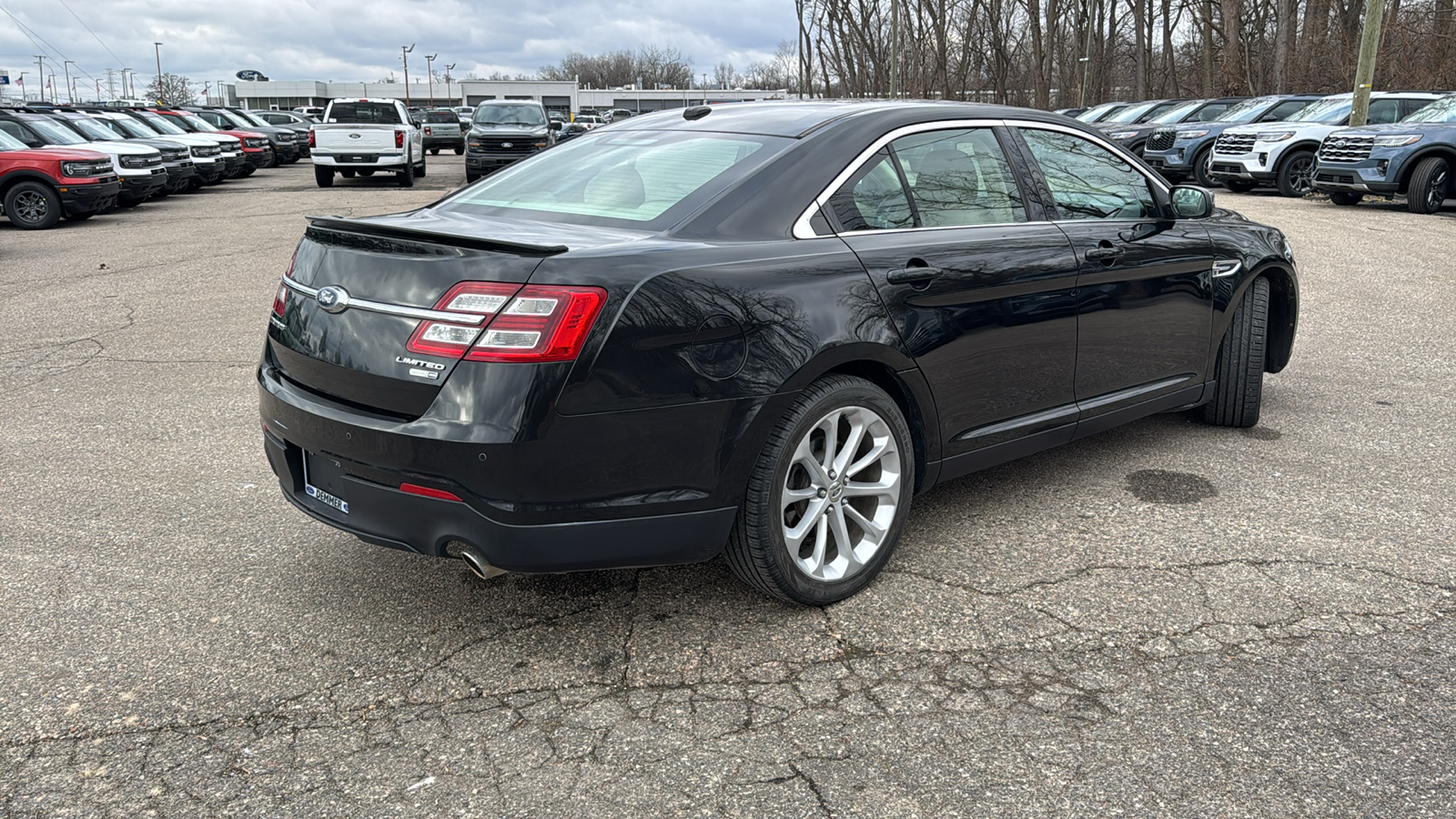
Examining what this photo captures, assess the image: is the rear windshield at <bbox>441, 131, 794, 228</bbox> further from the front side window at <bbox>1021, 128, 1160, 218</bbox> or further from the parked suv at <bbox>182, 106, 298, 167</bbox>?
the parked suv at <bbox>182, 106, 298, 167</bbox>

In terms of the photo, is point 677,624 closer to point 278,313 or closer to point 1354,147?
point 278,313

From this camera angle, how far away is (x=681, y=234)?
3.30 metres

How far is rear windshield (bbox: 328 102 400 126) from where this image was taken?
2519cm

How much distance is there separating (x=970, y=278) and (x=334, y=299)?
2.04 meters

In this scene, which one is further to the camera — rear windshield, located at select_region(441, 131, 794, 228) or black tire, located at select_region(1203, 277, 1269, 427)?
black tire, located at select_region(1203, 277, 1269, 427)

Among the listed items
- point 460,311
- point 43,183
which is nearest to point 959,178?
point 460,311

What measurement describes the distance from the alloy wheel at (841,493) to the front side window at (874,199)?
637 millimetres

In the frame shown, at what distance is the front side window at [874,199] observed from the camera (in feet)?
11.9

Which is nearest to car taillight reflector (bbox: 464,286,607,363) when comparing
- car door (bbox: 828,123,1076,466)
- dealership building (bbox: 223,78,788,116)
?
car door (bbox: 828,123,1076,466)

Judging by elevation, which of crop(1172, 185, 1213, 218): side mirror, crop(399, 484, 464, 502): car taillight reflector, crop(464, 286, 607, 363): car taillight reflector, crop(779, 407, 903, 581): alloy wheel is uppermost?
crop(1172, 185, 1213, 218): side mirror

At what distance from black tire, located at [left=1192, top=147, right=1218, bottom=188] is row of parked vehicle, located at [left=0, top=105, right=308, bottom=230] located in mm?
18937

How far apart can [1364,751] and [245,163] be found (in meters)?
30.3

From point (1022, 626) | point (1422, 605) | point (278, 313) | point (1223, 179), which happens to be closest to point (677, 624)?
point (1022, 626)

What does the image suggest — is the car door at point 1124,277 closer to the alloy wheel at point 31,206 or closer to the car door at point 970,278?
the car door at point 970,278
